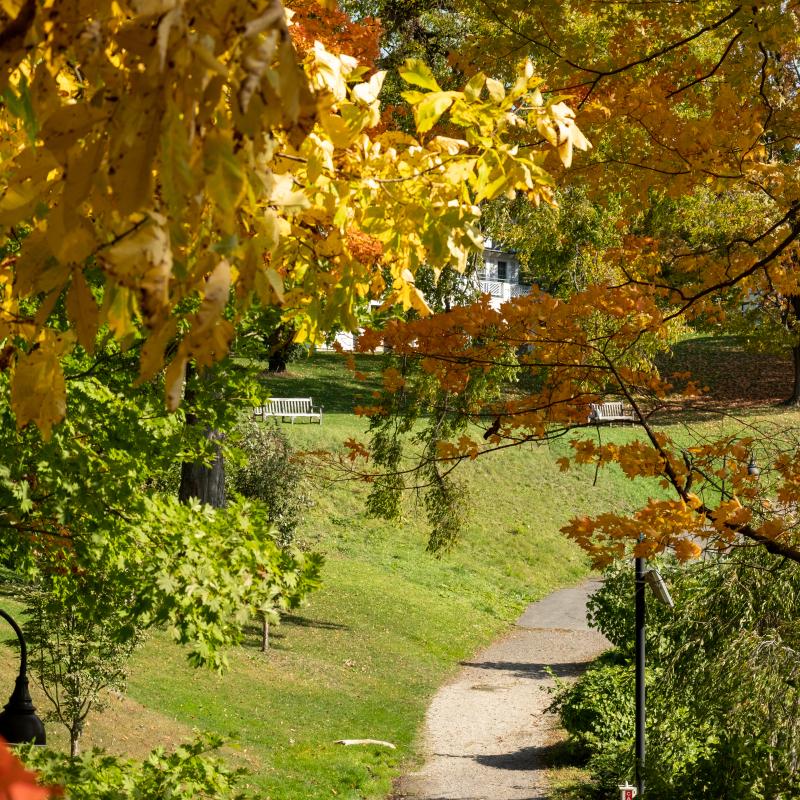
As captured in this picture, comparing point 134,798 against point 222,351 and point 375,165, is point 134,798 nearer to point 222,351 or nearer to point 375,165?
point 375,165

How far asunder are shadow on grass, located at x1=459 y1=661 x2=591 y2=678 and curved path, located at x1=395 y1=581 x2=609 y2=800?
0.06 feet

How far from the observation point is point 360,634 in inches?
736

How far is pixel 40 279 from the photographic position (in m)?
1.96

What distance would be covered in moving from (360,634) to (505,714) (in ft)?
11.9

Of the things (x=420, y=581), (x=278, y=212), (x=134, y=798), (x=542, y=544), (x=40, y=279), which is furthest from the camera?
(x=542, y=544)

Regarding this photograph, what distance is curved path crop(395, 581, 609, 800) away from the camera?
507 inches

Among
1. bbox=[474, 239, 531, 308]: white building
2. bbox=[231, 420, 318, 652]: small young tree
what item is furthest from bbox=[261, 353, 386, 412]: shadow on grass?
bbox=[474, 239, 531, 308]: white building

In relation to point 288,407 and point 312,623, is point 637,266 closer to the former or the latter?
point 312,623

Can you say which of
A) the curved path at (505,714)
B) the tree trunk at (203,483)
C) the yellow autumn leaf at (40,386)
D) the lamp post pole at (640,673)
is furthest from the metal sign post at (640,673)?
the yellow autumn leaf at (40,386)

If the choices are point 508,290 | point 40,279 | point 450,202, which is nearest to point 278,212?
point 450,202

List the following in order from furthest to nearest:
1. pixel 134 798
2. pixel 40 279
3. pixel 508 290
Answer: pixel 508 290 → pixel 134 798 → pixel 40 279

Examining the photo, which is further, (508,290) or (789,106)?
(508,290)

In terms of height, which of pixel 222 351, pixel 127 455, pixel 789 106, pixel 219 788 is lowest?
pixel 219 788

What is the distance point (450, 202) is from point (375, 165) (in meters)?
0.32
